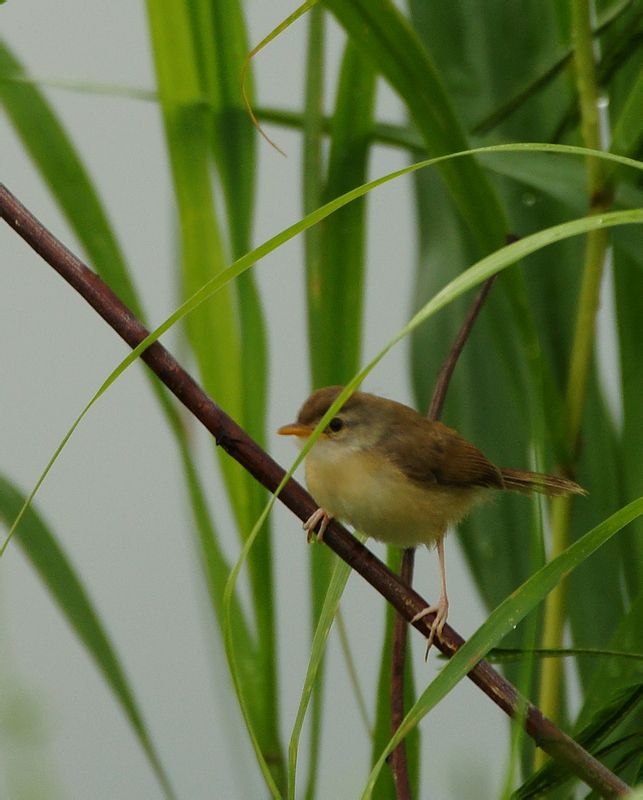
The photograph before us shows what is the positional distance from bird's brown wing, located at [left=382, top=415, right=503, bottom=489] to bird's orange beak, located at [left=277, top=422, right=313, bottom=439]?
0.10 m

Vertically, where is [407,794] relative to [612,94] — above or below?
below

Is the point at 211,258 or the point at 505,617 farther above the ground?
the point at 211,258

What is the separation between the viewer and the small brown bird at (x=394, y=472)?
975 mm

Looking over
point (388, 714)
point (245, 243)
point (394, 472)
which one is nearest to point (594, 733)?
point (388, 714)

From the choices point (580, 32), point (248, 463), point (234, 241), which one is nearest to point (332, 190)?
point (234, 241)

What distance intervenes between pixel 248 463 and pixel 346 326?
0.41 metres

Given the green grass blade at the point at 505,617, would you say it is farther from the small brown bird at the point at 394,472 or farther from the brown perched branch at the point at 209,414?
the small brown bird at the point at 394,472

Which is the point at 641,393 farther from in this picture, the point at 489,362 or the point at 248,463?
the point at 248,463

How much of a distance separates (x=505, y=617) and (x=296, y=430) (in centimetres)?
45

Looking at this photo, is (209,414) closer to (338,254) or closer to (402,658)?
(402,658)

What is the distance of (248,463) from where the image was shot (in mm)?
592

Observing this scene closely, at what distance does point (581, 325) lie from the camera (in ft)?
3.05

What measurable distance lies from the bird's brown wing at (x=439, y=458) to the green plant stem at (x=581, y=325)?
9 centimetres

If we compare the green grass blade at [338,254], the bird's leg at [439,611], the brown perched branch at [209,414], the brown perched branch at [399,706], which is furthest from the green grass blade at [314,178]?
the brown perched branch at [209,414]
